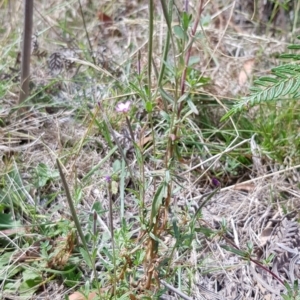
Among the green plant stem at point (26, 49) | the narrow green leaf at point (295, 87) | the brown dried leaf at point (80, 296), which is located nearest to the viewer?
the narrow green leaf at point (295, 87)

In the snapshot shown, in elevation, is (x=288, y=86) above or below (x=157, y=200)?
above

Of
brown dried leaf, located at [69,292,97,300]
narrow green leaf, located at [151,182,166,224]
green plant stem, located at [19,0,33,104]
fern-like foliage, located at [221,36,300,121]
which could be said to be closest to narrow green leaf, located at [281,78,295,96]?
fern-like foliage, located at [221,36,300,121]

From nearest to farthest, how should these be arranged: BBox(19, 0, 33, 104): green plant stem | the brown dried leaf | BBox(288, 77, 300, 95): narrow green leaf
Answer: BBox(288, 77, 300, 95): narrow green leaf
the brown dried leaf
BBox(19, 0, 33, 104): green plant stem

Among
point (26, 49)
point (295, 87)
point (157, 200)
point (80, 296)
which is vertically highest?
point (295, 87)

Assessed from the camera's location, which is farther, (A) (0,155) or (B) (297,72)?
(A) (0,155)

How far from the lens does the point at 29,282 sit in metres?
1.40

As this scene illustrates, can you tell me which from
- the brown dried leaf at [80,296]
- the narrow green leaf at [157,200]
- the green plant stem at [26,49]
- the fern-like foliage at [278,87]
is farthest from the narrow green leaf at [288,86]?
the green plant stem at [26,49]

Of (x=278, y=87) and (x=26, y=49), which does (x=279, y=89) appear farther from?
(x=26, y=49)

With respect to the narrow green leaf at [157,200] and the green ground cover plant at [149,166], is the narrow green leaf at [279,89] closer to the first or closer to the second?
the green ground cover plant at [149,166]

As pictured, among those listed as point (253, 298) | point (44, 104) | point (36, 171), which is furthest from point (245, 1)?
point (253, 298)

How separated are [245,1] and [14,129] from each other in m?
1.27

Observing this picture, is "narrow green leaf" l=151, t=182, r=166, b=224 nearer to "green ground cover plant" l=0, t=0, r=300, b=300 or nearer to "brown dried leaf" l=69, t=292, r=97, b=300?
"green ground cover plant" l=0, t=0, r=300, b=300


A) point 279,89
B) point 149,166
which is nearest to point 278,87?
point 279,89

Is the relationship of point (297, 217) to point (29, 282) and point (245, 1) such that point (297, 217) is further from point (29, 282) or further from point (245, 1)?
point (245, 1)
